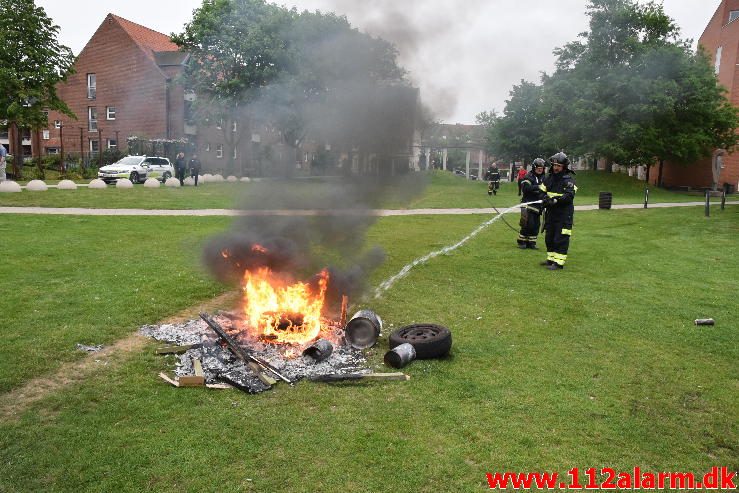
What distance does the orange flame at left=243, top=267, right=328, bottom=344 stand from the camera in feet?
21.8

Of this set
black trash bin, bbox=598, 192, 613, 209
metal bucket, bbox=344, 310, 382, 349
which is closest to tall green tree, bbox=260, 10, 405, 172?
metal bucket, bbox=344, 310, 382, 349

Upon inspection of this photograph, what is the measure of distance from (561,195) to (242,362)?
7.80 metres

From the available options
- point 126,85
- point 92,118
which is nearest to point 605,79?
point 126,85

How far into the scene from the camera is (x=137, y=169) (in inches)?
1265

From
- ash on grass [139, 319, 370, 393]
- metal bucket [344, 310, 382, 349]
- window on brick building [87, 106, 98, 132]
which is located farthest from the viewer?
window on brick building [87, 106, 98, 132]

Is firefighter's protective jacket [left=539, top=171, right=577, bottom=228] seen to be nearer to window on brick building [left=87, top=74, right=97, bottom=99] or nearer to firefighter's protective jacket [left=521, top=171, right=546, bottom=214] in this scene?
firefighter's protective jacket [left=521, top=171, right=546, bottom=214]

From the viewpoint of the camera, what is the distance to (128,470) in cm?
390

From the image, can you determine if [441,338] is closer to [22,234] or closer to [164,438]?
[164,438]

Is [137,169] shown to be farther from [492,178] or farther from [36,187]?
[492,178]

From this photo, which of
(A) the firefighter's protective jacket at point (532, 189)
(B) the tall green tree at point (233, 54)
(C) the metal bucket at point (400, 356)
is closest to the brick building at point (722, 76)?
(A) the firefighter's protective jacket at point (532, 189)

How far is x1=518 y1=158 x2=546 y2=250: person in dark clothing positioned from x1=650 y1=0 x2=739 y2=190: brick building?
3214 centimetres

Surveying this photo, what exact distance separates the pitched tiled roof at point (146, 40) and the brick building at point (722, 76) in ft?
121

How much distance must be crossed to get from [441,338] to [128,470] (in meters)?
3.44

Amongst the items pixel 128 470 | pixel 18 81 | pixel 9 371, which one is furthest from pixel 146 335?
pixel 18 81
